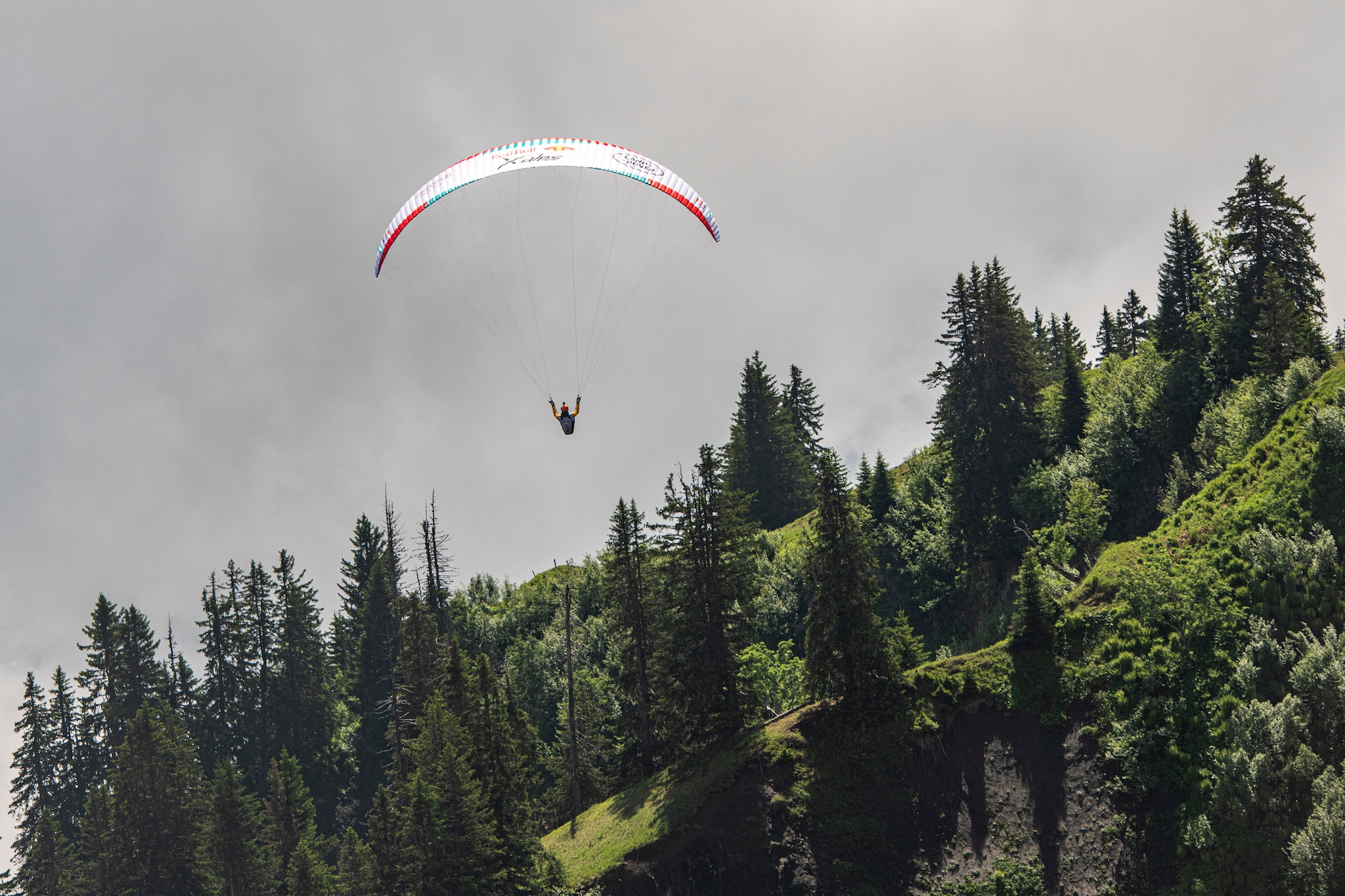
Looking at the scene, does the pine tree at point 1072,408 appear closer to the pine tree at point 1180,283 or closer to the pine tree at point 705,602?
the pine tree at point 1180,283

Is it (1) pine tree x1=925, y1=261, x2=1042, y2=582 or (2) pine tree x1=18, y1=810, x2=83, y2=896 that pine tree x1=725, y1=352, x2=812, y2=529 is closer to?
(1) pine tree x1=925, y1=261, x2=1042, y2=582

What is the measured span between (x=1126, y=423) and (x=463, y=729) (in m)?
38.8

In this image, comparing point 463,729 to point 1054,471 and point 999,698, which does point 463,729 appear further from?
point 1054,471

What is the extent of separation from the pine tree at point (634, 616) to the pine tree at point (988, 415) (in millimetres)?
19845

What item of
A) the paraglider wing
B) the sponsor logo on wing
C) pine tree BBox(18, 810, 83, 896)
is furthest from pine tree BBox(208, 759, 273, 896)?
the sponsor logo on wing

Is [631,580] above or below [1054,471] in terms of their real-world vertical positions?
below

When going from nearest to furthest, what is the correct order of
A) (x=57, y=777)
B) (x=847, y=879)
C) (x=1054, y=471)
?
1. (x=847, y=879)
2. (x=1054, y=471)
3. (x=57, y=777)

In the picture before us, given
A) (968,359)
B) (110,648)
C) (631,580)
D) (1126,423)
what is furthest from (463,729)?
(110,648)

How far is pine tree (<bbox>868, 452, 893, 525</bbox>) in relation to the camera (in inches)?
2388

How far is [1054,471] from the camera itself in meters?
50.1

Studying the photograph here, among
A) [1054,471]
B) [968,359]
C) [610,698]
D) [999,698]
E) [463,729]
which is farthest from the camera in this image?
[610,698]

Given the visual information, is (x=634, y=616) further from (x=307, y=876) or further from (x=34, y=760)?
(x=34, y=760)

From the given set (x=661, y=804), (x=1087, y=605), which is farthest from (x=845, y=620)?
(x=661, y=804)

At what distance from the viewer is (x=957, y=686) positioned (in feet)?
115
